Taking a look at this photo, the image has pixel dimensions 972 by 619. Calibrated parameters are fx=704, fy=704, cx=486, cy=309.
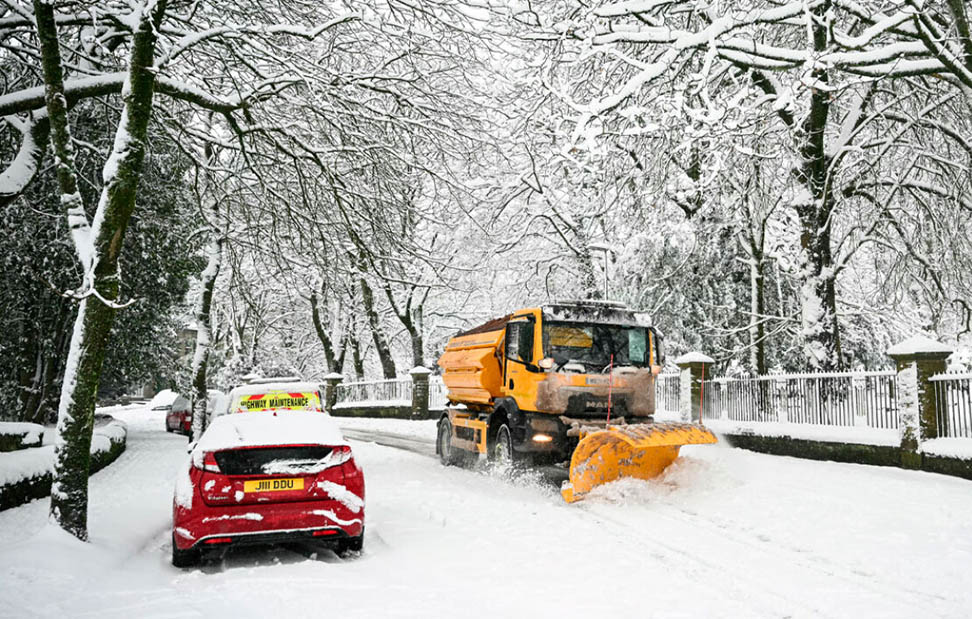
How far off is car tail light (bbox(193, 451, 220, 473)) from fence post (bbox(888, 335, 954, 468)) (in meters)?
10.2

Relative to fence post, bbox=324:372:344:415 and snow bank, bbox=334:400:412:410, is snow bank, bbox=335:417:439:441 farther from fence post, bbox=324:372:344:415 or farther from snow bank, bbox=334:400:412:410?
fence post, bbox=324:372:344:415

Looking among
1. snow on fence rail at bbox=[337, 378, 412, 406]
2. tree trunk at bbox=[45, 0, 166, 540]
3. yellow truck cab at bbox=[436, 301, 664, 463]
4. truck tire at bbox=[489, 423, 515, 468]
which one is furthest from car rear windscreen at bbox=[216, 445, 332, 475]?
snow on fence rail at bbox=[337, 378, 412, 406]

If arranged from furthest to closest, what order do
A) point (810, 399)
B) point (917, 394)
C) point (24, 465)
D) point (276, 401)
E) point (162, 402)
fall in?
point (162, 402), point (810, 399), point (917, 394), point (276, 401), point (24, 465)

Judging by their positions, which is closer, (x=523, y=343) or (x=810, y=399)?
(x=523, y=343)

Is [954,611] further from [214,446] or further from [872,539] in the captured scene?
[214,446]

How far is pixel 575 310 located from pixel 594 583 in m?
6.11

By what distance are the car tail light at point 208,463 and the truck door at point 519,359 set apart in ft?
18.2

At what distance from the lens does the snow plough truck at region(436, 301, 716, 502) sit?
1027cm

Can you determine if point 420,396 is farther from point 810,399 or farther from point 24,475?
point 24,475

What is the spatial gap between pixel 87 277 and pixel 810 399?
1221 centimetres

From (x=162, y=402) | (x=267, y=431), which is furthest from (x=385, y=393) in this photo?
(x=162, y=402)

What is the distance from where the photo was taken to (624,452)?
10.0 m

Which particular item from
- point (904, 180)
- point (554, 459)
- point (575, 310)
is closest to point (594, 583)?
point (554, 459)

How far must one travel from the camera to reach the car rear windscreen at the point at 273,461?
6.41 m
